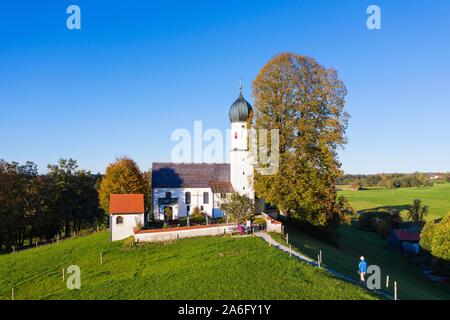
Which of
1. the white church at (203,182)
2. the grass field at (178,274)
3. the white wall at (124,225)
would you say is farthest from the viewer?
the white church at (203,182)

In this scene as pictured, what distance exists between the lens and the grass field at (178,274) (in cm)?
1508

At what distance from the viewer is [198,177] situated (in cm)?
4259

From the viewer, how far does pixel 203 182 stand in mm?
42125

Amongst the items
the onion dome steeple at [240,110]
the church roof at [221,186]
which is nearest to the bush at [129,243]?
the church roof at [221,186]

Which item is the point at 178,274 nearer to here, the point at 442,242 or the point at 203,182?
the point at 203,182

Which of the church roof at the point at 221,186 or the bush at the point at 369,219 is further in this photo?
the bush at the point at 369,219

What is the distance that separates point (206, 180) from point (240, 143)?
285 inches

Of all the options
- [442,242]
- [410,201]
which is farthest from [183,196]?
[410,201]

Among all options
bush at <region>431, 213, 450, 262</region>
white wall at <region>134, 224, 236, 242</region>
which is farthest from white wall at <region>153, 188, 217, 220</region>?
bush at <region>431, 213, 450, 262</region>

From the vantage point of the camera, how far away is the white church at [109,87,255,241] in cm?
3788

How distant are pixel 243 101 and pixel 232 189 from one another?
32.4 ft

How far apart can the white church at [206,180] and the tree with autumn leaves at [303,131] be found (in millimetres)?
7299

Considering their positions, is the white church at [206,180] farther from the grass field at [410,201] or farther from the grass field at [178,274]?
the grass field at [410,201]

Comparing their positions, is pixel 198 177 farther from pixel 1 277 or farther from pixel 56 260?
pixel 1 277
